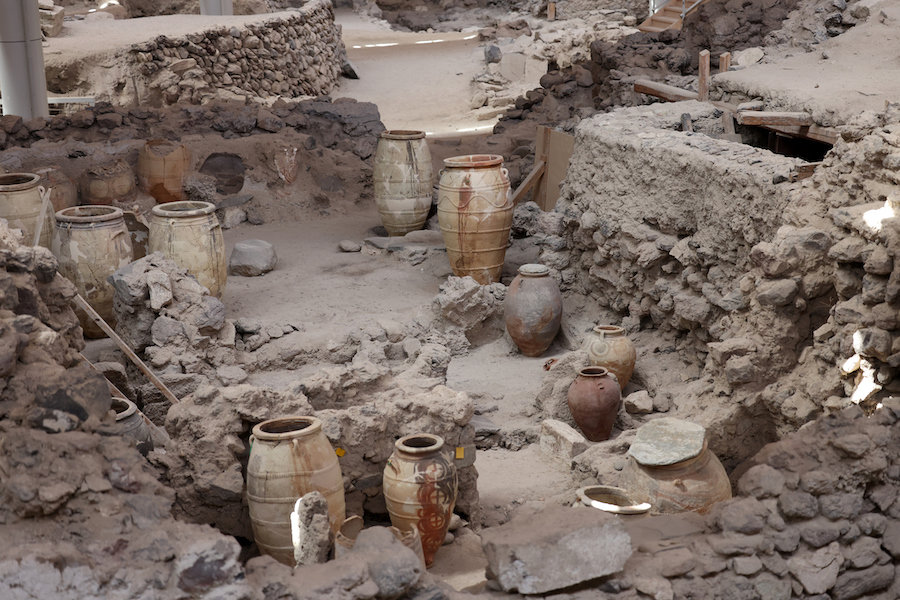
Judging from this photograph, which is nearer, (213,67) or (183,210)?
(183,210)

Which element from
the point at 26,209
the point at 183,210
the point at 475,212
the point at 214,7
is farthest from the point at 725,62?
the point at 214,7

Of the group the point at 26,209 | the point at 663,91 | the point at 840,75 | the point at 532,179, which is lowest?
the point at 532,179

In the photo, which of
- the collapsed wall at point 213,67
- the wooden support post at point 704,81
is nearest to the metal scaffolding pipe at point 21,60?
the collapsed wall at point 213,67

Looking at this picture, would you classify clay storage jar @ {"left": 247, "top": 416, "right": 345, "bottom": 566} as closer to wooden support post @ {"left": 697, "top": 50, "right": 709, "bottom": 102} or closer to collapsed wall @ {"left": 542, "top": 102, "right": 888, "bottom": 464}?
collapsed wall @ {"left": 542, "top": 102, "right": 888, "bottom": 464}

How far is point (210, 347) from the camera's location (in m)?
6.72

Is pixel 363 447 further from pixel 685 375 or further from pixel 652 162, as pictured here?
pixel 652 162

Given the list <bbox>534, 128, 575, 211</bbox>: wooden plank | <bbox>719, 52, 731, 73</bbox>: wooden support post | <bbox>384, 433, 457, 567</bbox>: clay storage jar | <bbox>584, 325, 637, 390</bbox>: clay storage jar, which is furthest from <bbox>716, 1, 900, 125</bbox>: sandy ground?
<bbox>384, 433, 457, 567</bbox>: clay storage jar

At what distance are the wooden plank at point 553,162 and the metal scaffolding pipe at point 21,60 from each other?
576 cm

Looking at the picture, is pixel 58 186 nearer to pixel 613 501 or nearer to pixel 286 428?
pixel 286 428

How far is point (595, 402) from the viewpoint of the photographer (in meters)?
6.20

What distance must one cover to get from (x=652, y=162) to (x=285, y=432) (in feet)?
12.2

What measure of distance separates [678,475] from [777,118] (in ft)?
12.3

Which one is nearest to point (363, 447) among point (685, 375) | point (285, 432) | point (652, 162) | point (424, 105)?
point (285, 432)

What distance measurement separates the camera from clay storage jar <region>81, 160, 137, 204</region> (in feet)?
29.2
